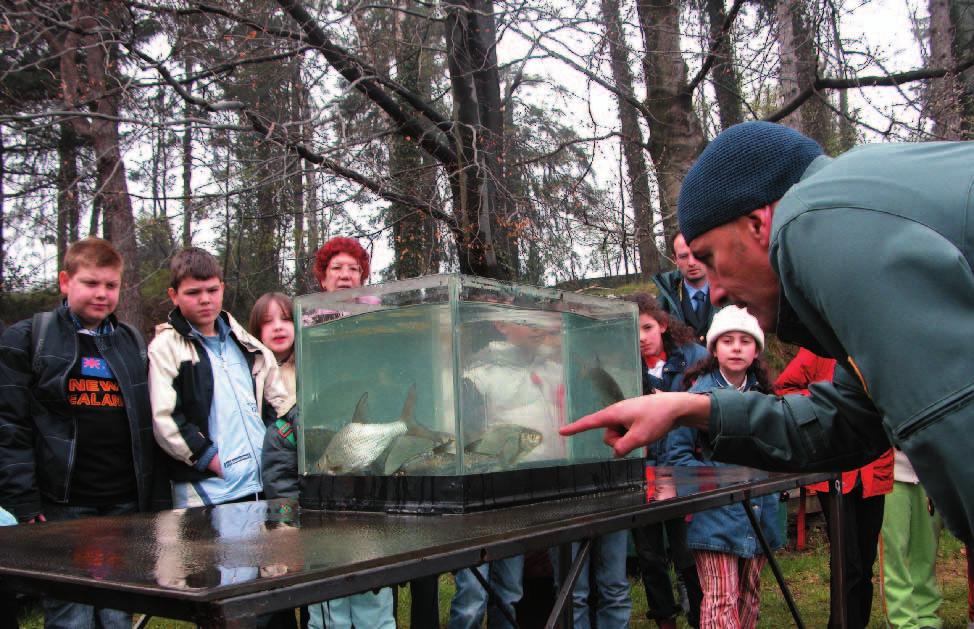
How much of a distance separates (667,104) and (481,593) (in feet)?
19.6

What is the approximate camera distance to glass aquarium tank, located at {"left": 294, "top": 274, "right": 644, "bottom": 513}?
223cm

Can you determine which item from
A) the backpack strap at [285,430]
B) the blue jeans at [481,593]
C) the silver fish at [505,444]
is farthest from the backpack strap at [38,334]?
the silver fish at [505,444]

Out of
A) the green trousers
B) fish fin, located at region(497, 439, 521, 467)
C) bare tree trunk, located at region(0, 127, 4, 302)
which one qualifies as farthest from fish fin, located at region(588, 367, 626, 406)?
bare tree trunk, located at region(0, 127, 4, 302)

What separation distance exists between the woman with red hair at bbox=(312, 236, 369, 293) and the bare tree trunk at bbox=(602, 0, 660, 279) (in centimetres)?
393

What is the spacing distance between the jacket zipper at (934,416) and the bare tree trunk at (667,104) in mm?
7219

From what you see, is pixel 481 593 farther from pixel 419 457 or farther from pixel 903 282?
pixel 903 282

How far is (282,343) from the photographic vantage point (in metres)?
4.33

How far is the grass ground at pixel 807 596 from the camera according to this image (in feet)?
16.6

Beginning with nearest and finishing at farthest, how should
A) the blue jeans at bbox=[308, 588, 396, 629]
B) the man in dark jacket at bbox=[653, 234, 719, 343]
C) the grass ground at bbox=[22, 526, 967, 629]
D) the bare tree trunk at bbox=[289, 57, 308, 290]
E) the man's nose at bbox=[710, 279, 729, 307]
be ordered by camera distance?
the man's nose at bbox=[710, 279, 729, 307], the blue jeans at bbox=[308, 588, 396, 629], the grass ground at bbox=[22, 526, 967, 629], the man in dark jacket at bbox=[653, 234, 719, 343], the bare tree trunk at bbox=[289, 57, 308, 290]

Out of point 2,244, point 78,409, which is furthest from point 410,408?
point 2,244

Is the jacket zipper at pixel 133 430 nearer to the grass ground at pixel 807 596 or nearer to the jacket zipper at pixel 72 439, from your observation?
the jacket zipper at pixel 72 439

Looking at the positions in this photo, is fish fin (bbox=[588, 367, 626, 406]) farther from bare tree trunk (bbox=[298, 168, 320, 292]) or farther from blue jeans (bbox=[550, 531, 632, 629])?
bare tree trunk (bbox=[298, 168, 320, 292])

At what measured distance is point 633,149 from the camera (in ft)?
29.0

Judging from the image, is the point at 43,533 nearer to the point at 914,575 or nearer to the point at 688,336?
the point at 688,336
